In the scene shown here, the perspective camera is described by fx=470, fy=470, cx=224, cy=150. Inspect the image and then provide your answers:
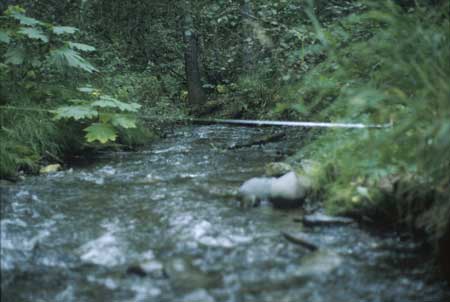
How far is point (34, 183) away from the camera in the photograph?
4219 millimetres

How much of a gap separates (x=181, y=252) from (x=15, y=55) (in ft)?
12.3

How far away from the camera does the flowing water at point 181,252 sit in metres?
2.21

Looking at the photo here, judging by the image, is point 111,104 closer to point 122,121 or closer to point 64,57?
point 122,121

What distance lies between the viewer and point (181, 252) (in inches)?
104

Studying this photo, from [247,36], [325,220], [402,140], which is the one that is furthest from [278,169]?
[247,36]

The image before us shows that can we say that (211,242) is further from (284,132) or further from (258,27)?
(258,27)

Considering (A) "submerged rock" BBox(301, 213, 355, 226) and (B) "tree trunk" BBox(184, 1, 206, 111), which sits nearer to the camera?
(A) "submerged rock" BBox(301, 213, 355, 226)

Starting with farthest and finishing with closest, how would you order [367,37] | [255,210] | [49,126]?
[49,126] < [367,37] < [255,210]

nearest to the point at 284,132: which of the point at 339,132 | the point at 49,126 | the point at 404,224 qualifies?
the point at 339,132

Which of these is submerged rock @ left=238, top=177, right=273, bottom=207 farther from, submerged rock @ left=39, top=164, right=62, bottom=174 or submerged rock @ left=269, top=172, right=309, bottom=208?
submerged rock @ left=39, top=164, right=62, bottom=174

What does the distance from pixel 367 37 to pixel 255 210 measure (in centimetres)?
230

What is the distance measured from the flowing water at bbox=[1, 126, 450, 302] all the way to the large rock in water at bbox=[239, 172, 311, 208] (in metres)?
0.09

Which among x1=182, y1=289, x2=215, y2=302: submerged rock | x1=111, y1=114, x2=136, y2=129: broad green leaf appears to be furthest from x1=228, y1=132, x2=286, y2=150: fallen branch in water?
x1=182, y1=289, x2=215, y2=302: submerged rock

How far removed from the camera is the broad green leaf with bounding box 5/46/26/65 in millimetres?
5238
